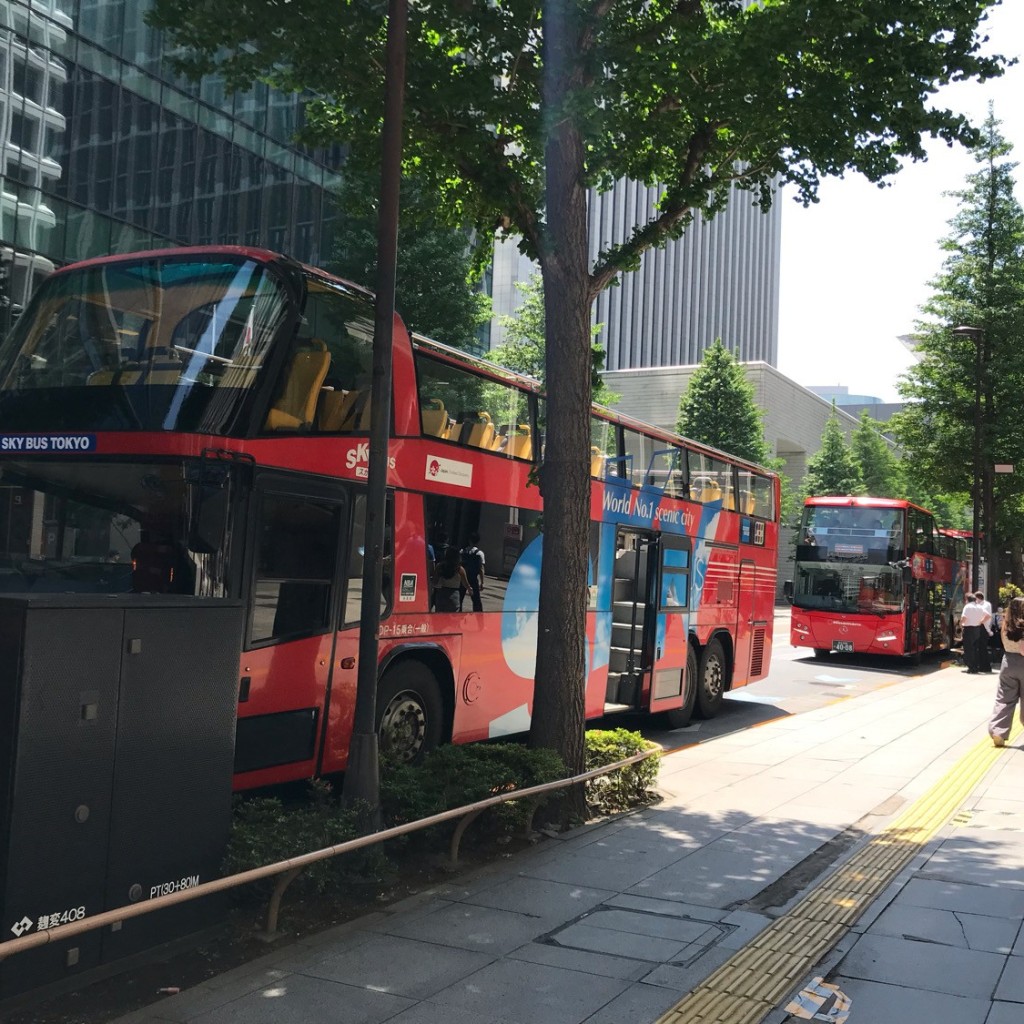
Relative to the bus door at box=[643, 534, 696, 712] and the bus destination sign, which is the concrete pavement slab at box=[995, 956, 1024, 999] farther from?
the bus door at box=[643, 534, 696, 712]

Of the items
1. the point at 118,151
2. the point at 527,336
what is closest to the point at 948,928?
the point at 118,151

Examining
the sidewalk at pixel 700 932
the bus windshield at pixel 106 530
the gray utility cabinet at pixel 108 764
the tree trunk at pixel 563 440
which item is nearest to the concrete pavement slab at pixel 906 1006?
the sidewalk at pixel 700 932

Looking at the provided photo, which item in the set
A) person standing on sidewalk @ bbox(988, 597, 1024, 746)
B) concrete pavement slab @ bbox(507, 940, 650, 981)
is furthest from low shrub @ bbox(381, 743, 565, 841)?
person standing on sidewalk @ bbox(988, 597, 1024, 746)

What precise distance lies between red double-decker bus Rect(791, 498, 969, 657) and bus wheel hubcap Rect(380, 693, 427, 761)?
19.8m

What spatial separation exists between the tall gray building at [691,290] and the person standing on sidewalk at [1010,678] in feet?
252

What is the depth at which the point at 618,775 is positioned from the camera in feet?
30.7

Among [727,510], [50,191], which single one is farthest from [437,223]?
[50,191]

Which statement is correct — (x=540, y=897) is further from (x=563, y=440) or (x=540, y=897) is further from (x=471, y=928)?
(x=563, y=440)

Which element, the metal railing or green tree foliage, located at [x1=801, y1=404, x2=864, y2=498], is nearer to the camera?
the metal railing

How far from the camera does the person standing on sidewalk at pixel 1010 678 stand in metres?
13.2

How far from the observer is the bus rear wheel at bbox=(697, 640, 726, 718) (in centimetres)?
1603

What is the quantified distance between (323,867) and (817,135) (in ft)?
22.9

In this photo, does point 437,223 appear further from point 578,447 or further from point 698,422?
point 698,422

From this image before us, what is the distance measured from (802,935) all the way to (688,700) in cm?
960
